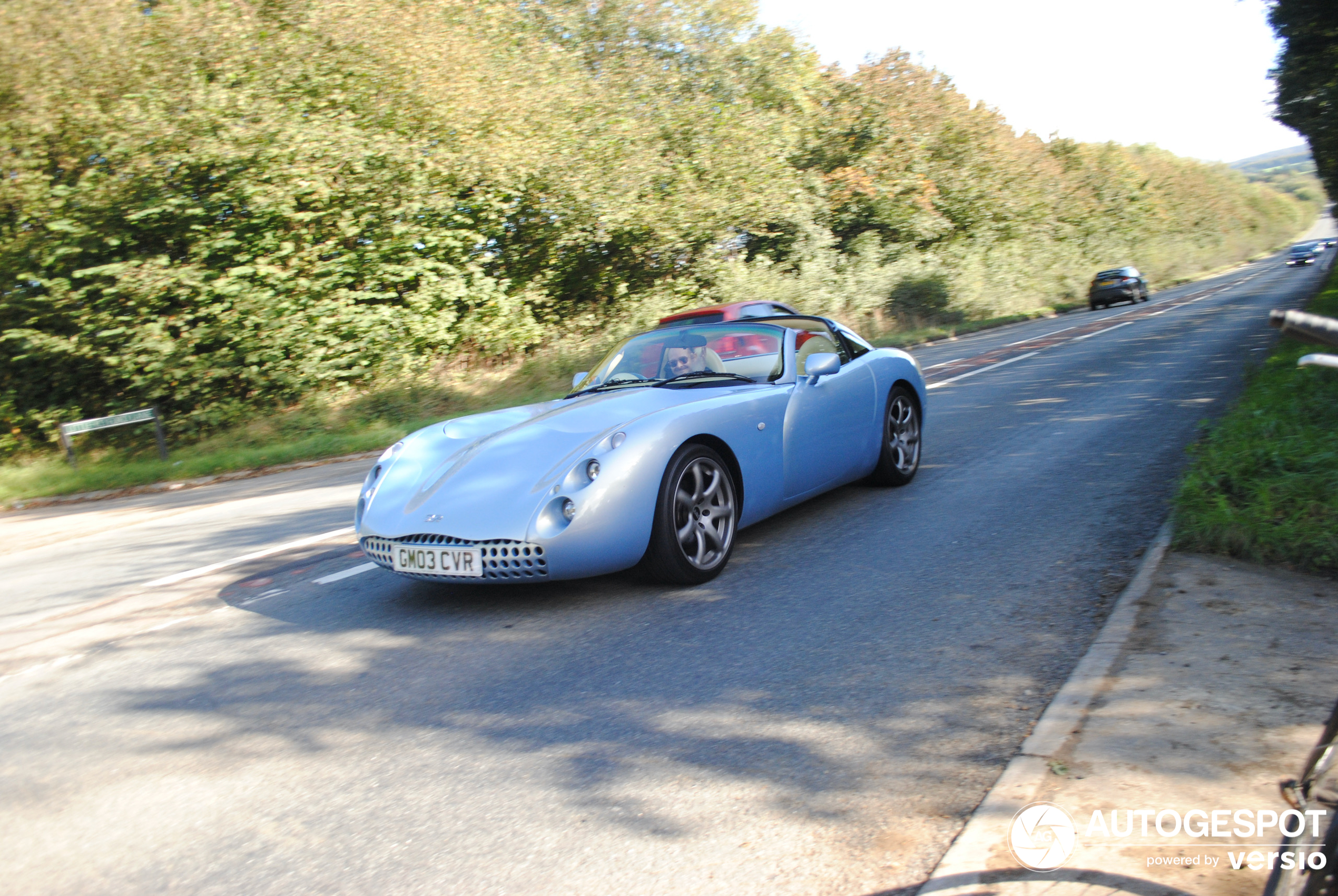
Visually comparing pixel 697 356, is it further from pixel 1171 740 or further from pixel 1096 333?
pixel 1096 333

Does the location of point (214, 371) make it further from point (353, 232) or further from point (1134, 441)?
point (1134, 441)

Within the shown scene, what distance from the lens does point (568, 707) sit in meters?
3.63

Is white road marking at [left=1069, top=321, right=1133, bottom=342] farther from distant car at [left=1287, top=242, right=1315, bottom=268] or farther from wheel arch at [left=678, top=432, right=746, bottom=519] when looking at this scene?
distant car at [left=1287, top=242, right=1315, bottom=268]

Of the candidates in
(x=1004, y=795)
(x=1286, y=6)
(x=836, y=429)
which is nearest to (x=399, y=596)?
(x=836, y=429)

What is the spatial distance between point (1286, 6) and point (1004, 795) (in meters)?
22.1

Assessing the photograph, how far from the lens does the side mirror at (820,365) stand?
237 inches

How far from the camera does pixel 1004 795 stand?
2713mm

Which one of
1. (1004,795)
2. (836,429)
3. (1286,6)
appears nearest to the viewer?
(1004,795)

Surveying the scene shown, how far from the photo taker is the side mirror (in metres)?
6.02

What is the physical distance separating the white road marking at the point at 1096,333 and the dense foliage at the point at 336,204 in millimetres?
7055

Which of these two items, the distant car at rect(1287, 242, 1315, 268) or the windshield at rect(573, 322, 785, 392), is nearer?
the windshield at rect(573, 322, 785, 392)

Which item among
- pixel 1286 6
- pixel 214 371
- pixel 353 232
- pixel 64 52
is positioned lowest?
pixel 214 371

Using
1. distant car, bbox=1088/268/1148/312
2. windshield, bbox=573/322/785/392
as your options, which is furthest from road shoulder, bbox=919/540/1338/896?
distant car, bbox=1088/268/1148/312

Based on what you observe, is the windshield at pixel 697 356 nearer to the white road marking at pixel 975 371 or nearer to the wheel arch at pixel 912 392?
the wheel arch at pixel 912 392
